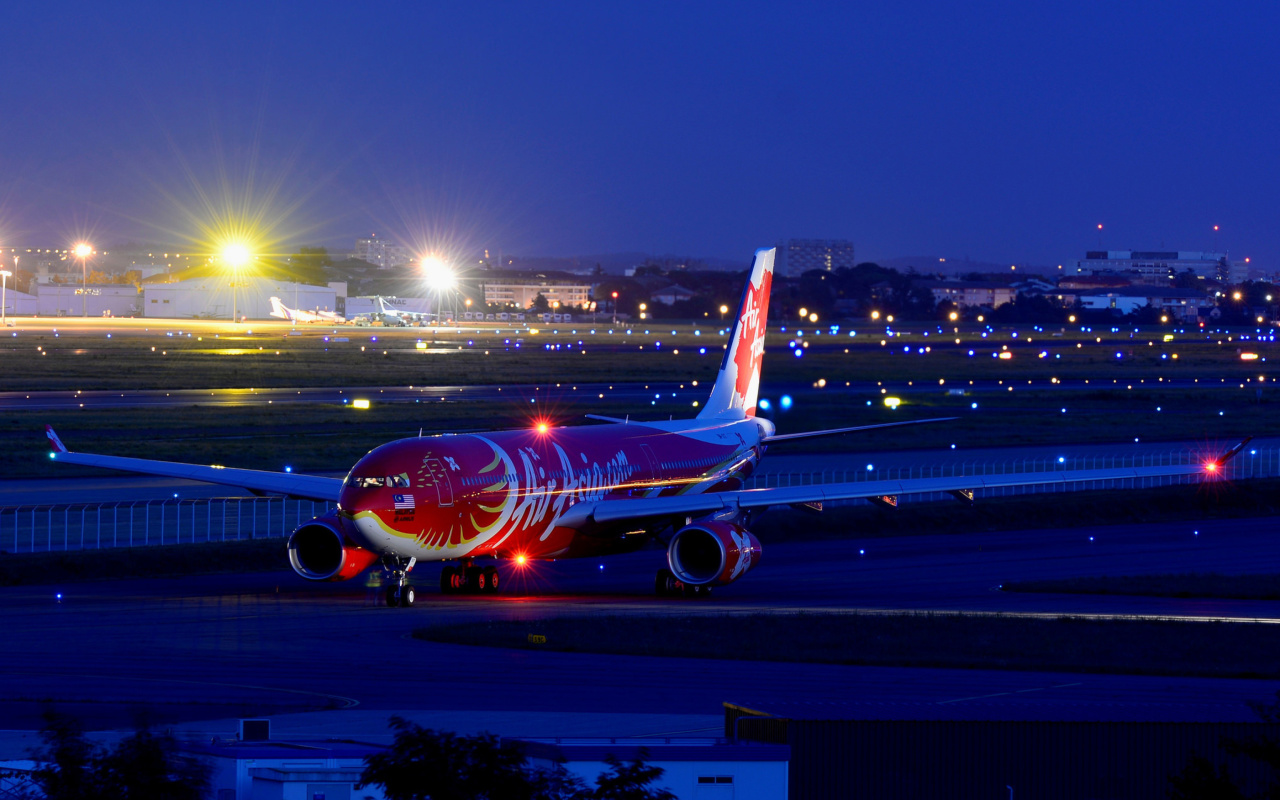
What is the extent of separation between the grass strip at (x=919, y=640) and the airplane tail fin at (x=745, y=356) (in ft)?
44.0

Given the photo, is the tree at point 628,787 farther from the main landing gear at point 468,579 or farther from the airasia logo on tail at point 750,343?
the airasia logo on tail at point 750,343

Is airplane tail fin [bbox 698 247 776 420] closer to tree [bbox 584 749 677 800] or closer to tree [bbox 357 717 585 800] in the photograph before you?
tree [bbox 584 749 677 800]

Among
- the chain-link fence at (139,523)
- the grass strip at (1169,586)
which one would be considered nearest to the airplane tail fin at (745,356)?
the grass strip at (1169,586)

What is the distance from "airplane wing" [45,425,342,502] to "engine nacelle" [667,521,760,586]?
28.7 feet

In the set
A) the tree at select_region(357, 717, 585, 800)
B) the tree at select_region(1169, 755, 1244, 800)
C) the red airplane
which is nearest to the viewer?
the tree at select_region(357, 717, 585, 800)

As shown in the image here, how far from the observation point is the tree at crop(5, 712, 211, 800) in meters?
13.0

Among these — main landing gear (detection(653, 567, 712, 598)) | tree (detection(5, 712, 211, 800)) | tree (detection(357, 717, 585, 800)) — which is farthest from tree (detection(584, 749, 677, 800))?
main landing gear (detection(653, 567, 712, 598))

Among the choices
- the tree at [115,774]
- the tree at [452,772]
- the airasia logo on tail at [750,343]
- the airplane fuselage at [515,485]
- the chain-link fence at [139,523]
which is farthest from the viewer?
the airasia logo on tail at [750,343]

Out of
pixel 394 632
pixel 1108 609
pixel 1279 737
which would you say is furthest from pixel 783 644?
pixel 1279 737

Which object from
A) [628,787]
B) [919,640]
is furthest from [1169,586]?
[628,787]

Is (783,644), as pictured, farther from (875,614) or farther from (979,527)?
(979,527)

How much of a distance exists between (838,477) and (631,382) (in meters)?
45.6

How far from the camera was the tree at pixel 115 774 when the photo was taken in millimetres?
12953

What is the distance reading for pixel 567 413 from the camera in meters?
79.9
